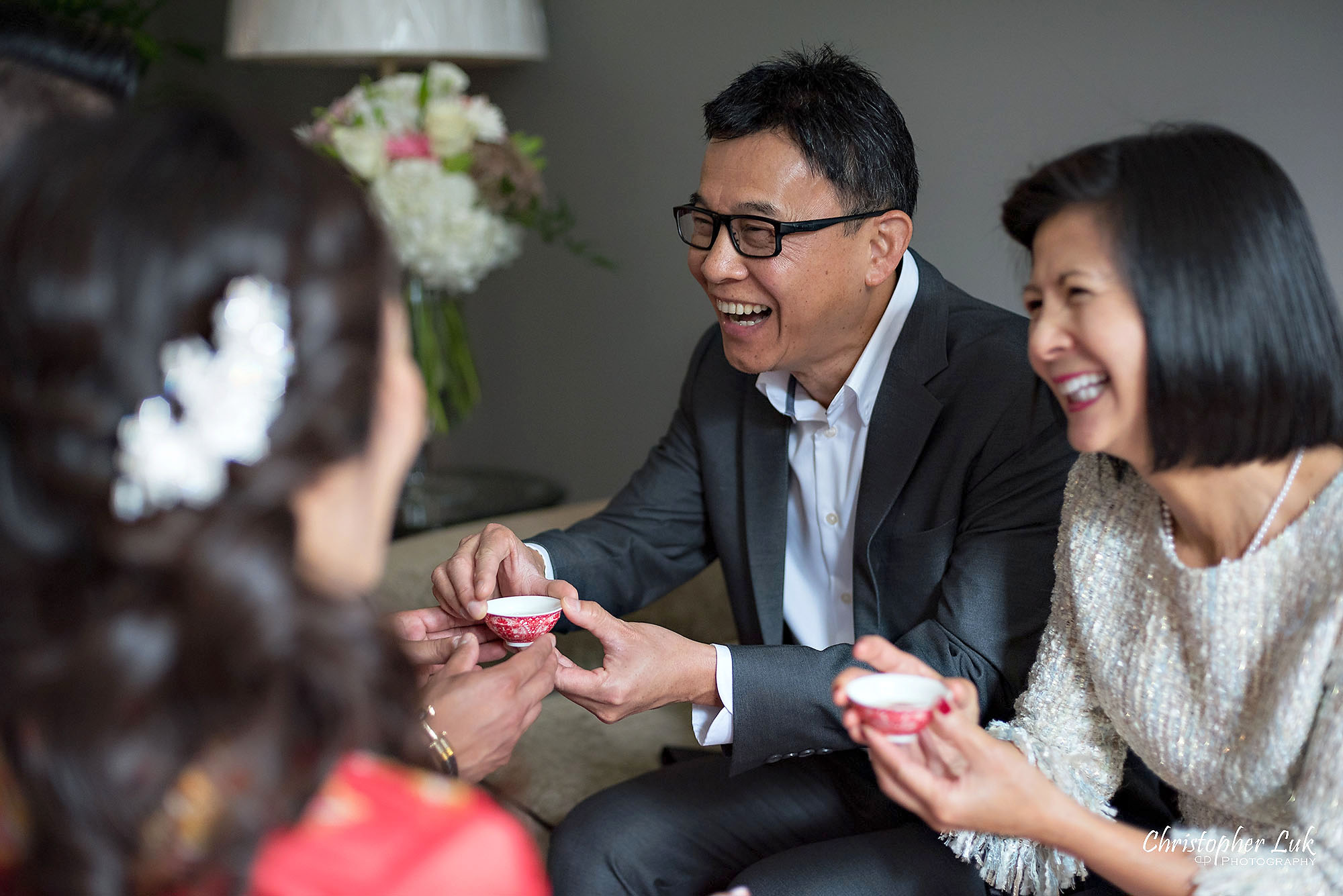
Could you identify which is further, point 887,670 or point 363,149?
point 363,149

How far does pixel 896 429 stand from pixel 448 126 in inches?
46.5

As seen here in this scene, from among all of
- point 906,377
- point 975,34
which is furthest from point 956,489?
point 975,34

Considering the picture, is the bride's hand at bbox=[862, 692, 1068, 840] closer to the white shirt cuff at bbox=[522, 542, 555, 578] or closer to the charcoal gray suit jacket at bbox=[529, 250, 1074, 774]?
the charcoal gray suit jacket at bbox=[529, 250, 1074, 774]

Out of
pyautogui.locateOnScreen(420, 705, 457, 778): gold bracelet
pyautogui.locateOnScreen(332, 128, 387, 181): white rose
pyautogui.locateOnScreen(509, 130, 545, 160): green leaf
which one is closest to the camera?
pyautogui.locateOnScreen(420, 705, 457, 778): gold bracelet

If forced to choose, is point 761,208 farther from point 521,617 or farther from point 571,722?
point 571,722

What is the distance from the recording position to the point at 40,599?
719 millimetres

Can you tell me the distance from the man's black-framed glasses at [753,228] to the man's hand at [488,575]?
0.55 metres

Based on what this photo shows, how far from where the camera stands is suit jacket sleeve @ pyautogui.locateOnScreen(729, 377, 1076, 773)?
4.76ft

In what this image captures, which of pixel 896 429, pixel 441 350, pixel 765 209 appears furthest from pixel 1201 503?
pixel 441 350

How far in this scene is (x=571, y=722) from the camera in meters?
2.08

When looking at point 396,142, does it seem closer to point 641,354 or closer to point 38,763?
point 641,354

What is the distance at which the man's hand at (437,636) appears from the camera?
1.55 m

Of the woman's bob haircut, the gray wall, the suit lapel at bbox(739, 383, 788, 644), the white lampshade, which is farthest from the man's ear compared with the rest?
the white lampshade

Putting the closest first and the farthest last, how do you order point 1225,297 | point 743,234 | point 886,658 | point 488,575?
point 1225,297 < point 886,658 < point 488,575 < point 743,234
